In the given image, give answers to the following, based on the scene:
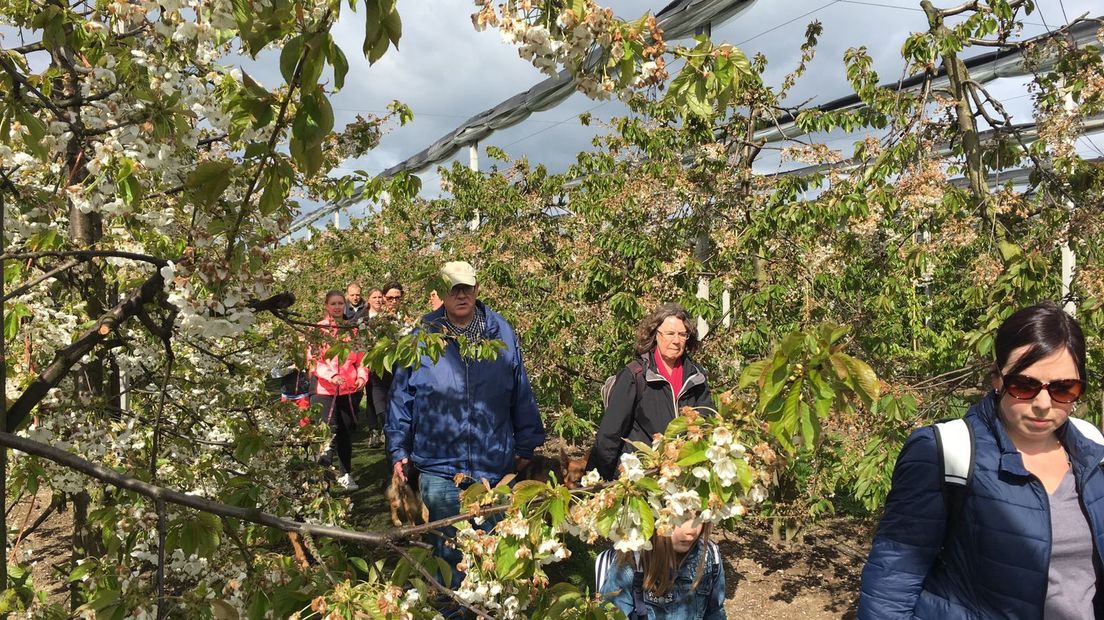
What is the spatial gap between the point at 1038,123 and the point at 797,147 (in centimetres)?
152

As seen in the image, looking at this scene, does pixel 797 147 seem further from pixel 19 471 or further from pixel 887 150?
pixel 19 471

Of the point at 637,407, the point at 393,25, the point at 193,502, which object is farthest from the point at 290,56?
the point at 637,407

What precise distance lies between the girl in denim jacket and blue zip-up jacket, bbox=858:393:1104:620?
60cm

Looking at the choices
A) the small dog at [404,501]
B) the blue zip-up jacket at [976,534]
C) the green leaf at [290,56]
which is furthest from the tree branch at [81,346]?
the blue zip-up jacket at [976,534]

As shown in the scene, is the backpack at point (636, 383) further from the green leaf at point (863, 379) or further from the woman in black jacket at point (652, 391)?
the green leaf at point (863, 379)

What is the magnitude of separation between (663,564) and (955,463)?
0.94 meters

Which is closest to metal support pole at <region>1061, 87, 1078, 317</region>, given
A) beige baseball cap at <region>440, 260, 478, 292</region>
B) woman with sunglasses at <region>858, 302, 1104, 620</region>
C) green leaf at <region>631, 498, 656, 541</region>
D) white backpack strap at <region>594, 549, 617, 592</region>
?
woman with sunglasses at <region>858, 302, 1104, 620</region>

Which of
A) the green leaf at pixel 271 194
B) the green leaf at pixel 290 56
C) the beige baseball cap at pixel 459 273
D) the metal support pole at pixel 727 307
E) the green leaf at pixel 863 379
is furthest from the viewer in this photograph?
the metal support pole at pixel 727 307

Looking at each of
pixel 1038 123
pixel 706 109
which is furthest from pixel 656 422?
pixel 1038 123

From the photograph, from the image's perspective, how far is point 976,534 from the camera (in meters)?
1.67

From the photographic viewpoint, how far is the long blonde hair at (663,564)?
2199mm

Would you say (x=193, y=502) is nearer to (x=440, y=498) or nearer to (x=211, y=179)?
(x=211, y=179)

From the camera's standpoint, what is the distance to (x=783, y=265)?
4.70 meters

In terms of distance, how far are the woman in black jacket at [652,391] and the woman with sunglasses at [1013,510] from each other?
4.55 ft
